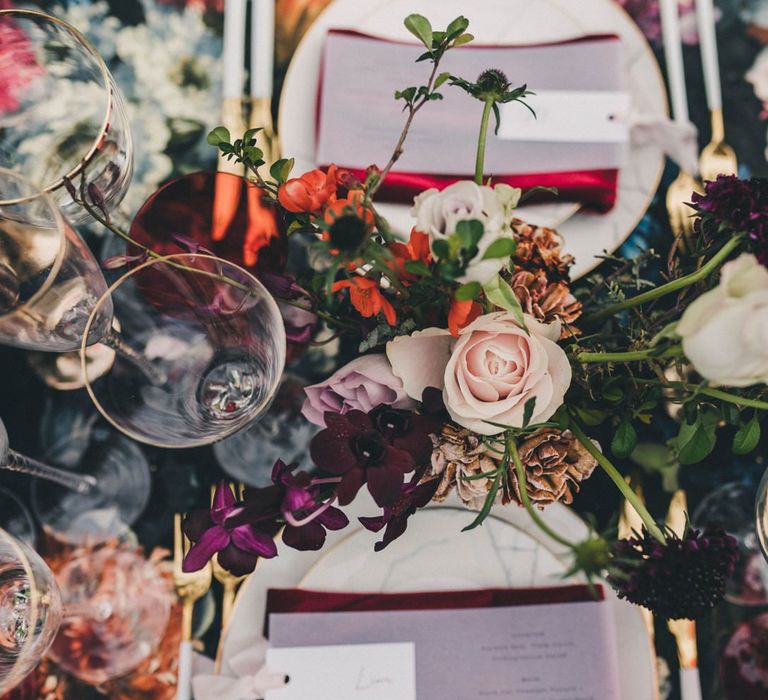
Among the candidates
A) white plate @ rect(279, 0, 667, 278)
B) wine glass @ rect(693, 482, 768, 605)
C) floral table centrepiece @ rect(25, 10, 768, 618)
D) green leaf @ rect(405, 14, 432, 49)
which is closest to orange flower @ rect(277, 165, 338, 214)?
floral table centrepiece @ rect(25, 10, 768, 618)

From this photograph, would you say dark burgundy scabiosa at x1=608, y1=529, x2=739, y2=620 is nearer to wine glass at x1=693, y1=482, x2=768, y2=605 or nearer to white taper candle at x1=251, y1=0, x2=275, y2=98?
wine glass at x1=693, y1=482, x2=768, y2=605

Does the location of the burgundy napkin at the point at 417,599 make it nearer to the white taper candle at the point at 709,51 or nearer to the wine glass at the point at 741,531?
the wine glass at the point at 741,531

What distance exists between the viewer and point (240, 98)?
2.74ft

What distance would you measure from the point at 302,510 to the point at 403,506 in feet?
0.23

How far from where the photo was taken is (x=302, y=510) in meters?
0.45

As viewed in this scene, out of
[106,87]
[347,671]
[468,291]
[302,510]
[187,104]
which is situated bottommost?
[347,671]

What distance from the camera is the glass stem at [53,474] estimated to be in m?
0.73

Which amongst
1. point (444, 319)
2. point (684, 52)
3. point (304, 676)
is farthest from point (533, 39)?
point (304, 676)

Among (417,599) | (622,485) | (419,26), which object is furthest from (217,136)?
(417,599)

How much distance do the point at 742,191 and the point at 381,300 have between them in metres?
0.24

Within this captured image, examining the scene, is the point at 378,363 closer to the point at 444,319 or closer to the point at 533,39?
the point at 444,319

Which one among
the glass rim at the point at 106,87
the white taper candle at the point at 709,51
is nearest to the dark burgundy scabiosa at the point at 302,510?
the glass rim at the point at 106,87

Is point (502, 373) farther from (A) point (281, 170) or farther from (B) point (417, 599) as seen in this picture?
(B) point (417, 599)

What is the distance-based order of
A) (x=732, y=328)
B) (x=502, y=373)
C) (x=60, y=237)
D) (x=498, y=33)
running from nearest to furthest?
(x=732, y=328)
(x=502, y=373)
(x=60, y=237)
(x=498, y=33)
